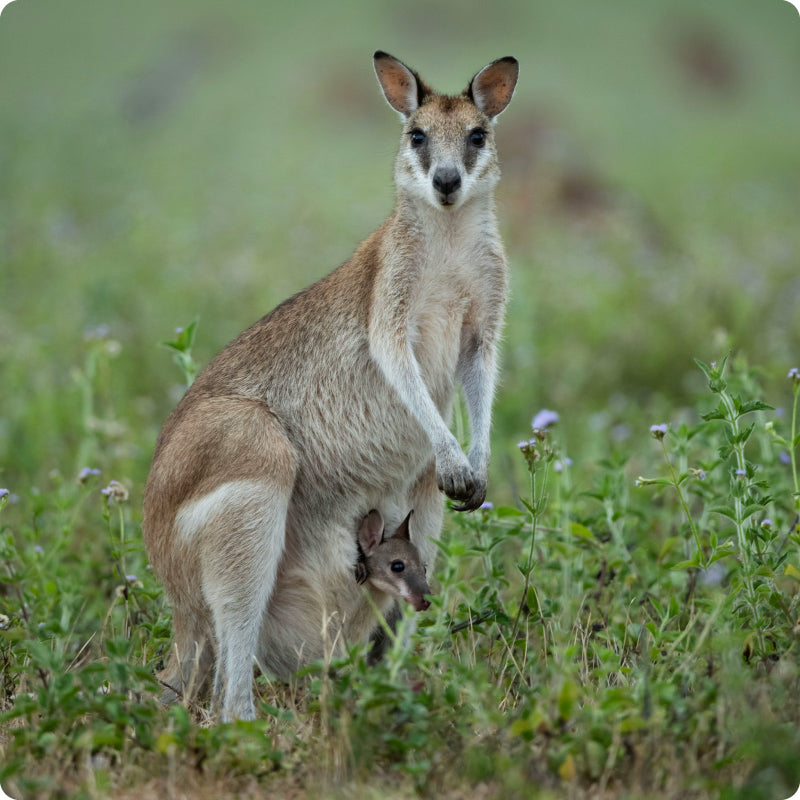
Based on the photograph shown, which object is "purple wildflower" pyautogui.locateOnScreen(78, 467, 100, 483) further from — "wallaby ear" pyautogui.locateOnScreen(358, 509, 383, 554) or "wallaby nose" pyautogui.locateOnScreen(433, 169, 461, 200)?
"wallaby nose" pyautogui.locateOnScreen(433, 169, 461, 200)

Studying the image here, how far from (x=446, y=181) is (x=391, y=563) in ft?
4.97

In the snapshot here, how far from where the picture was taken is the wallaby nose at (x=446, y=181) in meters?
4.13

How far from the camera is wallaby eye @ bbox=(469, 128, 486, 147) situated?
4.34 m

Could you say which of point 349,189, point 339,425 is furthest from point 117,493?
point 349,189

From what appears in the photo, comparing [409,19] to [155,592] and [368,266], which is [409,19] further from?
[155,592]

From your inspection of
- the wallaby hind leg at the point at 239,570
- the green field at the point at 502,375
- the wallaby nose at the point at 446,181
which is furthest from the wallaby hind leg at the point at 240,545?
the wallaby nose at the point at 446,181

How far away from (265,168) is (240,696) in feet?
35.4

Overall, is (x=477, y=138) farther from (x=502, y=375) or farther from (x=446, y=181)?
(x=502, y=375)

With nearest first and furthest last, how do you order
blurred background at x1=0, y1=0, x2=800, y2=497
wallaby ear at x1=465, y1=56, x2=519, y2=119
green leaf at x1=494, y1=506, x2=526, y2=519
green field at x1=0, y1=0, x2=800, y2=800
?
green field at x1=0, y1=0, x2=800, y2=800 < green leaf at x1=494, y1=506, x2=526, y2=519 < wallaby ear at x1=465, y1=56, x2=519, y2=119 < blurred background at x1=0, y1=0, x2=800, y2=497

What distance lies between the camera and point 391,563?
13.1ft

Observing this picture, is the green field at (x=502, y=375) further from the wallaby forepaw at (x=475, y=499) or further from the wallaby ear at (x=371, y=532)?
the wallaby ear at (x=371, y=532)

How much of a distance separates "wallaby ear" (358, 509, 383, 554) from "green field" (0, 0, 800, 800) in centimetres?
29

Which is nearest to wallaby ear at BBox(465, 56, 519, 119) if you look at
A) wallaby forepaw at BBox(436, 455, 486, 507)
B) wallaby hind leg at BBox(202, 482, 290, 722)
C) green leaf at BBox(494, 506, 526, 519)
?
wallaby forepaw at BBox(436, 455, 486, 507)

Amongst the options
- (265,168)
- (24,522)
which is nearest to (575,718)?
(24,522)
